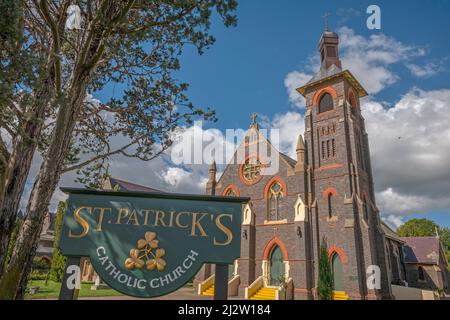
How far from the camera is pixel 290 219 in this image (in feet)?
71.5

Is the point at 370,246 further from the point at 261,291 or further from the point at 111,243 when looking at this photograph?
the point at 111,243

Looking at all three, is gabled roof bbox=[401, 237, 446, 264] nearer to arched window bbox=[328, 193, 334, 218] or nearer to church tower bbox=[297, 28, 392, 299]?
church tower bbox=[297, 28, 392, 299]

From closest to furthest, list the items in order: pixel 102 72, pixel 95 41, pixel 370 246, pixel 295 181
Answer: pixel 95 41 < pixel 102 72 < pixel 370 246 < pixel 295 181

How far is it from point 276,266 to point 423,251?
24.6m

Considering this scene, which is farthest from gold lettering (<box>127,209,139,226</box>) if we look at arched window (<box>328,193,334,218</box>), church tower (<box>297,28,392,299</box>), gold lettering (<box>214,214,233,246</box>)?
arched window (<box>328,193,334,218</box>)

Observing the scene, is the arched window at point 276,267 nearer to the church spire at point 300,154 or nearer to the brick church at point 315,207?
the brick church at point 315,207

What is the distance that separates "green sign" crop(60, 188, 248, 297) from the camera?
Result: 3.70 m

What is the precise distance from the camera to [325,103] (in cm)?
2464

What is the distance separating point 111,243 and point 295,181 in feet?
65.1

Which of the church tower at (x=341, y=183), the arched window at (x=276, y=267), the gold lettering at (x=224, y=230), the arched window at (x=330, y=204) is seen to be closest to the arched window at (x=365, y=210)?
the church tower at (x=341, y=183)

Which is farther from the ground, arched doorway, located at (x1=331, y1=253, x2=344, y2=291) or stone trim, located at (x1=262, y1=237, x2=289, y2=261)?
stone trim, located at (x1=262, y1=237, x2=289, y2=261)

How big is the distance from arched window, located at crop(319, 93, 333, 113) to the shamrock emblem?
22892 millimetres

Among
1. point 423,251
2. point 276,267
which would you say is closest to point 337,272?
point 276,267
